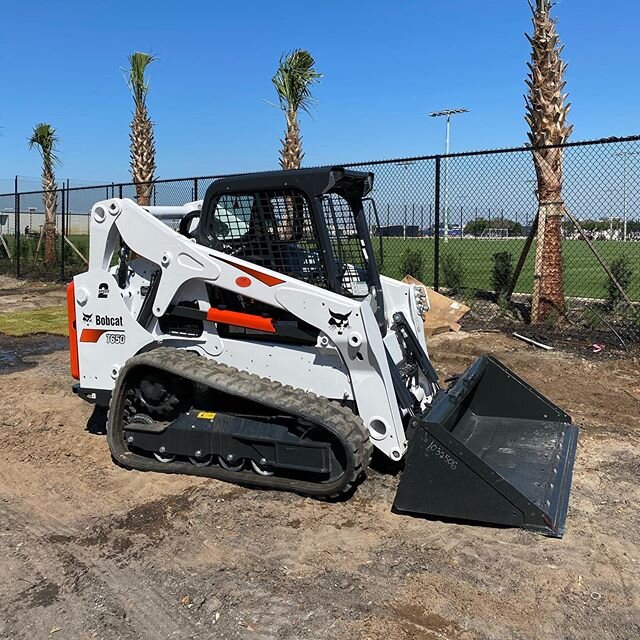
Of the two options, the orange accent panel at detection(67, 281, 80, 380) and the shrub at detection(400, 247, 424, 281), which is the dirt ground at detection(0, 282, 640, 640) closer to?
the orange accent panel at detection(67, 281, 80, 380)

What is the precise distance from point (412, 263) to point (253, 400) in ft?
33.2

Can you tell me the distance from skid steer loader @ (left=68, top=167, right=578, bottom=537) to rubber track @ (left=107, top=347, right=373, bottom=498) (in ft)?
0.04

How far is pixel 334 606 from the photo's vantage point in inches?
121

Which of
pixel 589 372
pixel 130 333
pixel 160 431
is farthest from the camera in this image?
pixel 589 372

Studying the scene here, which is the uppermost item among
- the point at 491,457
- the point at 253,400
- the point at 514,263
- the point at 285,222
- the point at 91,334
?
the point at 285,222

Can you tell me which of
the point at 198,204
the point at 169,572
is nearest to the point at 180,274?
the point at 198,204

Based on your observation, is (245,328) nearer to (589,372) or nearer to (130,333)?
(130,333)

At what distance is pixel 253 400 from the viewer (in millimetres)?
4203

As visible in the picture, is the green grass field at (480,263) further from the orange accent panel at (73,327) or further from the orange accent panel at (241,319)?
the orange accent panel at (241,319)

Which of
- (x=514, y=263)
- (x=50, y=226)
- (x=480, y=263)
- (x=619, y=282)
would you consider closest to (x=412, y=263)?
(x=514, y=263)

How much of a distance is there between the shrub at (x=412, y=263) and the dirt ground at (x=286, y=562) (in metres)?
8.89

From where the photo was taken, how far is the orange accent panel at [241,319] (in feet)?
14.5

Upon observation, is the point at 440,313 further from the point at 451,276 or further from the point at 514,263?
the point at 514,263

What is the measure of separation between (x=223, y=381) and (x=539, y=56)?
817 centimetres
